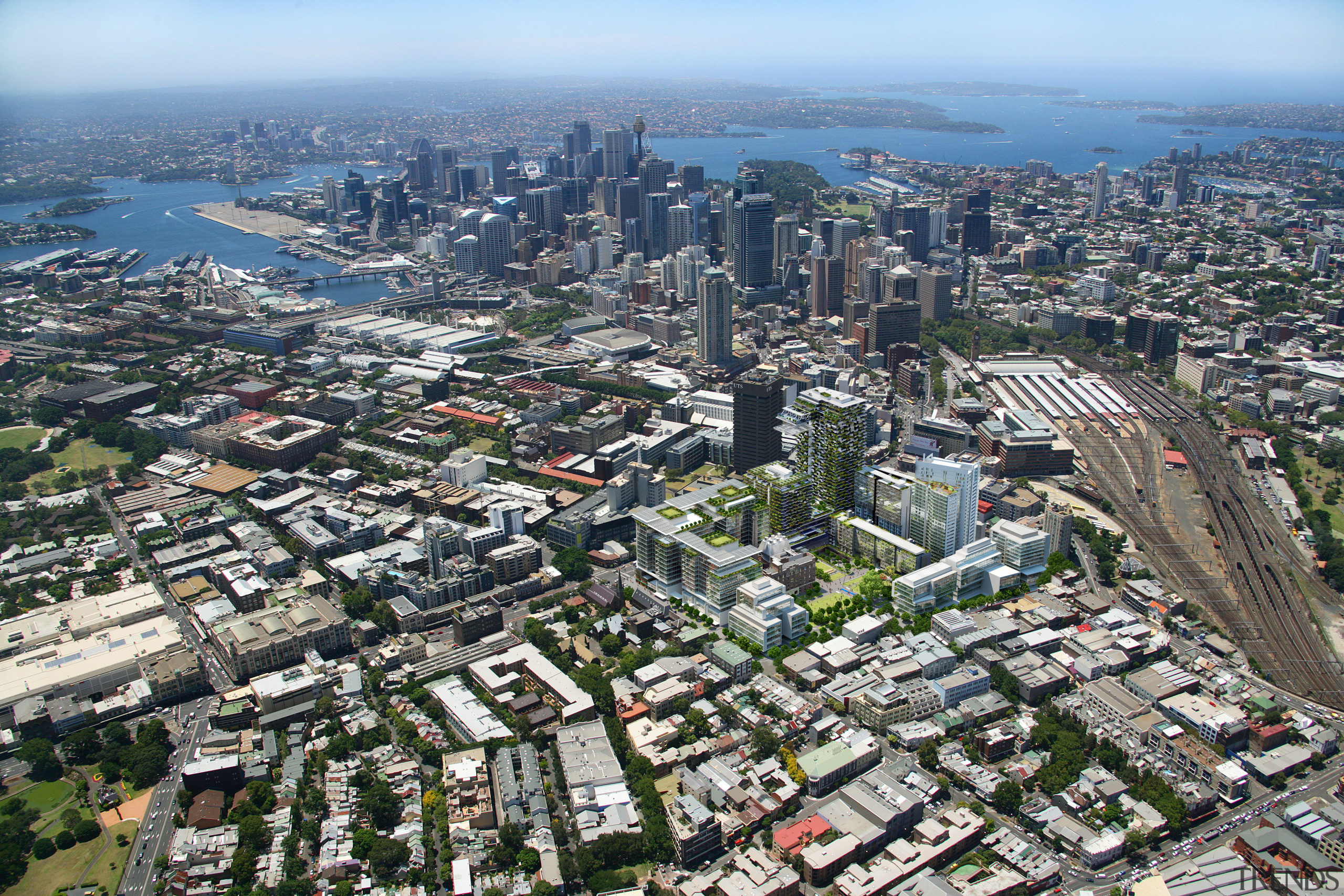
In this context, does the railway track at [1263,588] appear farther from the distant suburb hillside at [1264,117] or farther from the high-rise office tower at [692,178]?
the distant suburb hillside at [1264,117]

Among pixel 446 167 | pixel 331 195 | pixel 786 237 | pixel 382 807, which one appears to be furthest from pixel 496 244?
Answer: pixel 382 807

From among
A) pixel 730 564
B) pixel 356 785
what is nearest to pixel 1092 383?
pixel 730 564

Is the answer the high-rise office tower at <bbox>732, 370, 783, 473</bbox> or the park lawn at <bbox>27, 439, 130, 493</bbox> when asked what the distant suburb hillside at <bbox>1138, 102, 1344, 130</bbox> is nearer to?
the high-rise office tower at <bbox>732, 370, 783, 473</bbox>

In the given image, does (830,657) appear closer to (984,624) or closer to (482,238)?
(984,624)

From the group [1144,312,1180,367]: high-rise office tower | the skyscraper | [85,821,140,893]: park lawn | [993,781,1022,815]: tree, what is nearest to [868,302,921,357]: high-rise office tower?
the skyscraper

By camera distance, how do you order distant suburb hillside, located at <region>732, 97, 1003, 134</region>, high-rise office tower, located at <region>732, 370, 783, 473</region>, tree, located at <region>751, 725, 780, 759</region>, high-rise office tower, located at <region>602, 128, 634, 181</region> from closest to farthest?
tree, located at <region>751, 725, 780, 759</region> → high-rise office tower, located at <region>732, 370, 783, 473</region> → high-rise office tower, located at <region>602, 128, 634, 181</region> → distant suburb hillside, located at <region>732, 97, 1003, 134</region>

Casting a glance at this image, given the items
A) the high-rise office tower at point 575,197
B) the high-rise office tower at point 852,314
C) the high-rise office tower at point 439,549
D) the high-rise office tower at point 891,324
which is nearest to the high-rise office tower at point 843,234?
the high-rise office tower at point 852,314

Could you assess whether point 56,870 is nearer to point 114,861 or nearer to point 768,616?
point 114,861
